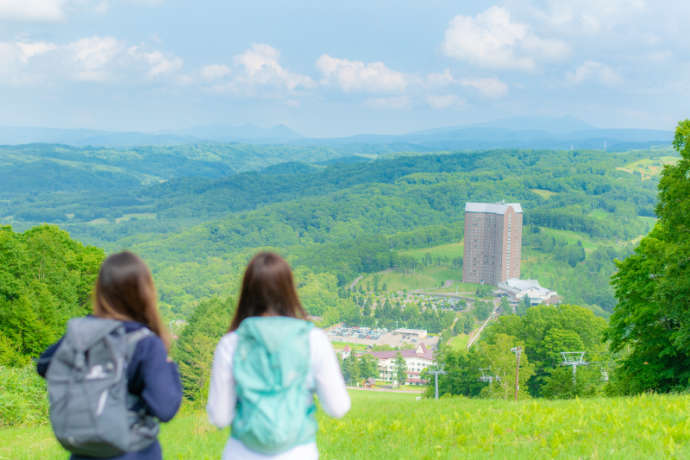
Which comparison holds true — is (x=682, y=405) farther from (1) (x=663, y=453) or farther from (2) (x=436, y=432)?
(2) (x=436, y=432)

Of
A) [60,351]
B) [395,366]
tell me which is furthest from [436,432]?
[395,366]

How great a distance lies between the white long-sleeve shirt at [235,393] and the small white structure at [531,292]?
364 feet

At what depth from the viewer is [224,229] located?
19600 cm

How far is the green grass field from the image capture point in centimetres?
589

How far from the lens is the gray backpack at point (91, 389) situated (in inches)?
117

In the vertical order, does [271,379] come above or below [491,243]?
above

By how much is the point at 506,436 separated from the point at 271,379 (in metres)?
4.48

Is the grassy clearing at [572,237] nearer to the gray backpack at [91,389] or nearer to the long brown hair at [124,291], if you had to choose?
the long brown hair at [124,291]

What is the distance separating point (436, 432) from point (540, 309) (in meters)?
39.8

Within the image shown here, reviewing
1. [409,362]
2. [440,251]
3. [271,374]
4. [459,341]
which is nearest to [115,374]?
[271,374]

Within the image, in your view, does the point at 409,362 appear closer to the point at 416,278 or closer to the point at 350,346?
the point at 350,346

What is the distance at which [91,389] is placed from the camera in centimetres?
297

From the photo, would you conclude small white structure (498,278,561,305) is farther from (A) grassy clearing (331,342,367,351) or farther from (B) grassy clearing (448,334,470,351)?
(A) grassy clearing (331,342,367,351)

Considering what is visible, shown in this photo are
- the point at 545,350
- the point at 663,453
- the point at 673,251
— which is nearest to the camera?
the point at 663,453
